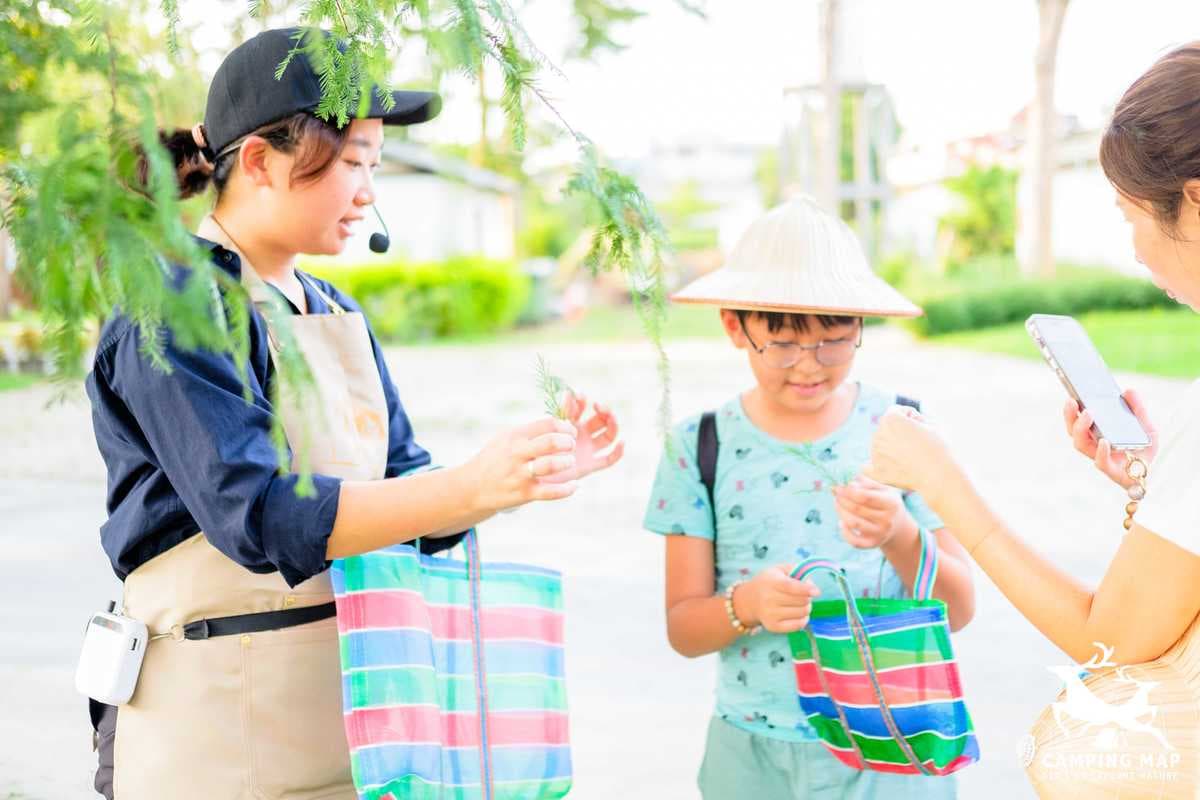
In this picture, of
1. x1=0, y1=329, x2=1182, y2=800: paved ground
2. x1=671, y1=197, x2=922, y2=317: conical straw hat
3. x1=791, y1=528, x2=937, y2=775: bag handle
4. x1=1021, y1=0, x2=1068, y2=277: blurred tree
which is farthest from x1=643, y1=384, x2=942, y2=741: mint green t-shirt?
x1=1021, y1=0, x2=1068, y2=277: blurred tree

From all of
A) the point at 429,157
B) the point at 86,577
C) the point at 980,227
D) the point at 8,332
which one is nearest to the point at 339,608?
the point at 86,577

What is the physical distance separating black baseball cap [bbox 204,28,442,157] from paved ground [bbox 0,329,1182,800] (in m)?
0.51

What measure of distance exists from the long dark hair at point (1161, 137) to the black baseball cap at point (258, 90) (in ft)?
3.26

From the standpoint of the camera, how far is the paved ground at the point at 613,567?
4148 mm

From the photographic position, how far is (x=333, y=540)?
1739 mm

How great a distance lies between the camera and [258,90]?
6.21 feet

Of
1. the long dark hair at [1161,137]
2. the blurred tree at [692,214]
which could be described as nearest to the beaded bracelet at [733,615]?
the long dark hair at [1161,137]

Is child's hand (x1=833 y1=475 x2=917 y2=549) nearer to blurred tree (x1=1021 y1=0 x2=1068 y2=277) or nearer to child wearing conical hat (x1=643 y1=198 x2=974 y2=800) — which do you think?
child wearing conical hat (x1=643 y1=198 x2=974 y2=800)

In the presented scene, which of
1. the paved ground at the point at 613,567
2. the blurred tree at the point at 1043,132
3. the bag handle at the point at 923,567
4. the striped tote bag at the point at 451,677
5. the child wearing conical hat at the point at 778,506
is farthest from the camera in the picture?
the blurred tree at the point at 1043,132

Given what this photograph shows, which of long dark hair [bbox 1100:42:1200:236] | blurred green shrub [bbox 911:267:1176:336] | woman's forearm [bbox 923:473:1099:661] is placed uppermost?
long dark hair [bbox 1100:42:1200:236]

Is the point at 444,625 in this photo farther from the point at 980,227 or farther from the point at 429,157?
the point at 980,227

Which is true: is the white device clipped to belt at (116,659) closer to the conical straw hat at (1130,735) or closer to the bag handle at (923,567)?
the bag handle at (923,567)

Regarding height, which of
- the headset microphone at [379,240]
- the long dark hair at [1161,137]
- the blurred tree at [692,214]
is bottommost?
the blurred tree at [692,214]

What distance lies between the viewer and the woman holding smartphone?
5.26 ft
